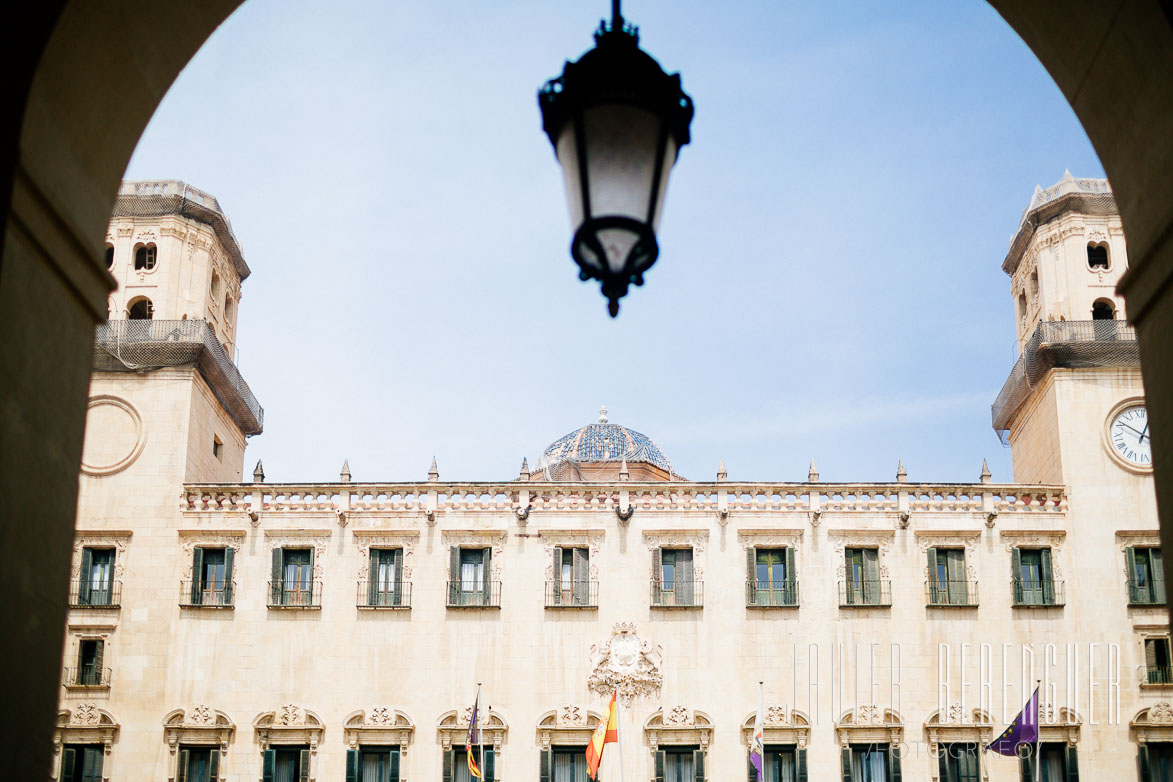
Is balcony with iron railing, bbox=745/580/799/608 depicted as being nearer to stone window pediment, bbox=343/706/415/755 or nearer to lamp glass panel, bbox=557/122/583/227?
stone window pediment, bbox=343/706/415/755

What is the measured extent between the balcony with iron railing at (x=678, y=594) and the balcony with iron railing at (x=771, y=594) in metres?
1.14

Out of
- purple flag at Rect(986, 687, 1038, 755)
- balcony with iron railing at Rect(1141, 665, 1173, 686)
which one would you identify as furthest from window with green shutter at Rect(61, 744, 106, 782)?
balcony with iron railing at Rect(1141, 665, 1173, 686)

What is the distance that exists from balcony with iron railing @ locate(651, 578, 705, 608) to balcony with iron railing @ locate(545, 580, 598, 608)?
1462 millimetres

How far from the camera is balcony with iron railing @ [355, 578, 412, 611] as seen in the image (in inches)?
1428

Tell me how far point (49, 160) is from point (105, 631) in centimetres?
3123

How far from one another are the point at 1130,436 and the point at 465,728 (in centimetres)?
1810

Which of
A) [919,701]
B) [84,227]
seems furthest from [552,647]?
[84,227]

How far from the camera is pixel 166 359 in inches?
1521

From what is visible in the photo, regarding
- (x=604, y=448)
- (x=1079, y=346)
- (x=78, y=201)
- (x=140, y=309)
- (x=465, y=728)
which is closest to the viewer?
(x=78, y=201)

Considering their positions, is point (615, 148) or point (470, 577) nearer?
point (615, 148)

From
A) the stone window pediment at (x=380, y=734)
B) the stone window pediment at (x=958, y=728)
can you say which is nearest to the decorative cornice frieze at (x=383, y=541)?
the stone window pediment at (x=380, y=734)

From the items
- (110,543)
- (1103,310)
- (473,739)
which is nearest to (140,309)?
(110,543)

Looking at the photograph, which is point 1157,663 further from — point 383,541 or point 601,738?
point 383,541

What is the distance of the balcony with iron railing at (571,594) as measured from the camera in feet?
119
